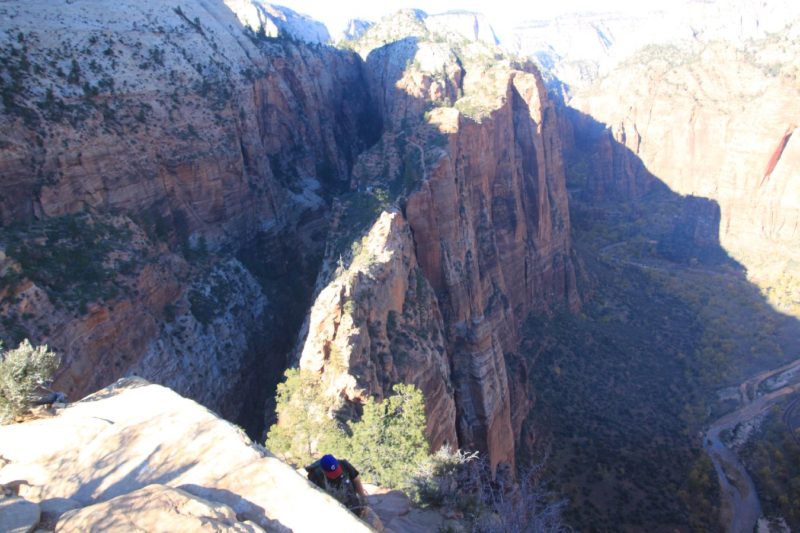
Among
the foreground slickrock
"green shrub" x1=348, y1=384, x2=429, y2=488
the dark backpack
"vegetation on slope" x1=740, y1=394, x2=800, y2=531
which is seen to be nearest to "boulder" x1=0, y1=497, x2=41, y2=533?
the foreground slickrock

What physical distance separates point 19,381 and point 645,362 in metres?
50.2

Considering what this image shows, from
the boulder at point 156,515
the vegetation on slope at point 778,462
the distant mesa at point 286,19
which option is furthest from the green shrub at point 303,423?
the distant mesa at point 286,19

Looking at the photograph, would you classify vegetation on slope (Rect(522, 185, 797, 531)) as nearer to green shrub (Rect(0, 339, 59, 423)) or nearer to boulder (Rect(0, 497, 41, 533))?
green shrub (Rect(0, 339, 59, 423))

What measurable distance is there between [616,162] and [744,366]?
185 feet

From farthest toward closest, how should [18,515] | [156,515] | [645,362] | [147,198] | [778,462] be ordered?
[645,362], [778,462], [147,198], [18,515], [156,515]

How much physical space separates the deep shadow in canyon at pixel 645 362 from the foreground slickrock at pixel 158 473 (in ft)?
91.4

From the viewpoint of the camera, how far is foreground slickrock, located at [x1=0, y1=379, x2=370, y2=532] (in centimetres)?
762

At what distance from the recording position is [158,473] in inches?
371

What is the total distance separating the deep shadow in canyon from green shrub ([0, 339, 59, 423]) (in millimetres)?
29857

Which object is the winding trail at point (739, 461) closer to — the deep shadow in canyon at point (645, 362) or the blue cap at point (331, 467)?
the deep shadow in canyon at point (645, 362)

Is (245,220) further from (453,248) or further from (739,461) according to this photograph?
(739,461)

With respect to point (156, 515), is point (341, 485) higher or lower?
lower

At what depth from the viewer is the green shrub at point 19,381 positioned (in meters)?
11.2

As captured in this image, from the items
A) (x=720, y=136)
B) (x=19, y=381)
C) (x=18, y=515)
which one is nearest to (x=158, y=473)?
(x=18, y=515)
